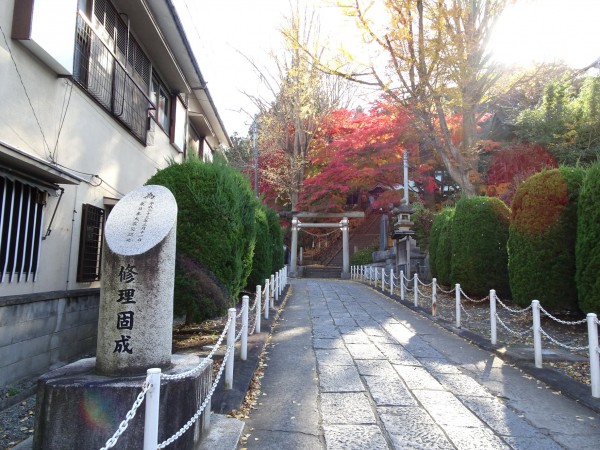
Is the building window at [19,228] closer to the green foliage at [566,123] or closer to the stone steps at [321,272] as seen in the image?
the green foliage at [566,123]

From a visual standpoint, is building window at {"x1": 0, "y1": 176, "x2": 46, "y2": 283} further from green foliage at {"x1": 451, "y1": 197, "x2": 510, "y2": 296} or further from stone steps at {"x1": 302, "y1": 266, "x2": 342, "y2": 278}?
stone steps at {"x1": 302, "y1": 266, "x2": 342, "y2": 278}

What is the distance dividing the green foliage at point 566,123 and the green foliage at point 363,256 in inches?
479

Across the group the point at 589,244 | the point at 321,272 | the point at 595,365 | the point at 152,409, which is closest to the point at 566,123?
the point at 589,244

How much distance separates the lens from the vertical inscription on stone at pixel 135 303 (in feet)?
Result: 11.3

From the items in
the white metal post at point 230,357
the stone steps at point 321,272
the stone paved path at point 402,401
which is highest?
the stone steps at point 321,272

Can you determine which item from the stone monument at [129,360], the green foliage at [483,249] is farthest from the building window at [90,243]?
the green foliage at [483,249]

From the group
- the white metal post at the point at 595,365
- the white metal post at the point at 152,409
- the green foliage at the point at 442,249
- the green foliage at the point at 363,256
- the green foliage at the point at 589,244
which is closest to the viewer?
the white metal post at the point at 152,409

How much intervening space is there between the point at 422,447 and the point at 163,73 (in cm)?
1084

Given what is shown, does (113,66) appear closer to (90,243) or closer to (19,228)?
(90,243)

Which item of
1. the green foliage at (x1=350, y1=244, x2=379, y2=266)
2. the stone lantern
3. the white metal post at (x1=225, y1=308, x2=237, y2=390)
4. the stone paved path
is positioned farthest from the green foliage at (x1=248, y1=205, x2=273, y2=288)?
the green foliage at (x1=350, y1=244, x2=379, y2=266)

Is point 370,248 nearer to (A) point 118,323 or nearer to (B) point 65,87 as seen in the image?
(B) point 65,87

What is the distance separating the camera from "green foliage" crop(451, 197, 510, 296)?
1178cm

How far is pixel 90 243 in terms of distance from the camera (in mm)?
7309

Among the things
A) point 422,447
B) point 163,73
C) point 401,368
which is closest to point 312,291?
point 163,73
